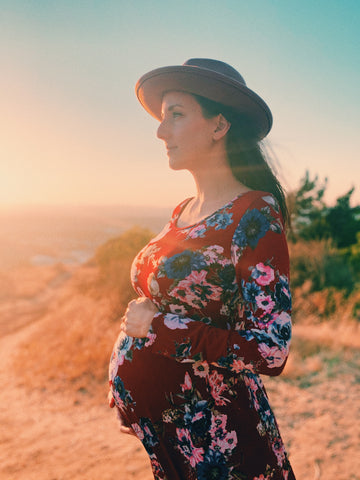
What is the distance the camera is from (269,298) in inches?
36.6

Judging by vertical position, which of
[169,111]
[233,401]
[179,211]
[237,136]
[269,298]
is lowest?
[233,401]

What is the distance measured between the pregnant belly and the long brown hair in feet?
2.48

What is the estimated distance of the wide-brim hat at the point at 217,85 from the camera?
1229 mm

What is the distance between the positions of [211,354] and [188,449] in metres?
0.42

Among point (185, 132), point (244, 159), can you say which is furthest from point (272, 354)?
point (185, 132)

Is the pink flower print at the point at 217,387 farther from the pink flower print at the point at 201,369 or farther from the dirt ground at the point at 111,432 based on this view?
the dirt ground at the point at 111,432

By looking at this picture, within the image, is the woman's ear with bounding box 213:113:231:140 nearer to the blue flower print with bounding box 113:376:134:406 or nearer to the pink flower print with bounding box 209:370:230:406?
the pink flower print with bounding box 209:370:230:406

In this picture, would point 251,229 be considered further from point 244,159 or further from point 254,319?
point 244,159

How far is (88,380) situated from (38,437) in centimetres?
133

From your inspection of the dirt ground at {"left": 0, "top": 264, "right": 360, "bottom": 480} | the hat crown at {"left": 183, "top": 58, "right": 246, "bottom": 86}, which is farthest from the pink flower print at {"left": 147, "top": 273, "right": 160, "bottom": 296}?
the dirt ground at {"left": 0, "top": 264, "right": 360, "bottom": 480}

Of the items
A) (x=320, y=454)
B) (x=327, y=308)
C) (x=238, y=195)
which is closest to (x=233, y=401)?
(x=238, y=195)

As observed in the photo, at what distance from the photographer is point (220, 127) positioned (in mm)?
1309

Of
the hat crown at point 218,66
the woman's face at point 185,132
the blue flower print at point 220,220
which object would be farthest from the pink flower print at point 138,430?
the hat crown at point 218,66

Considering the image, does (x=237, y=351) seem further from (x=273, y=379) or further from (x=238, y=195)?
(x=273, y=379)
